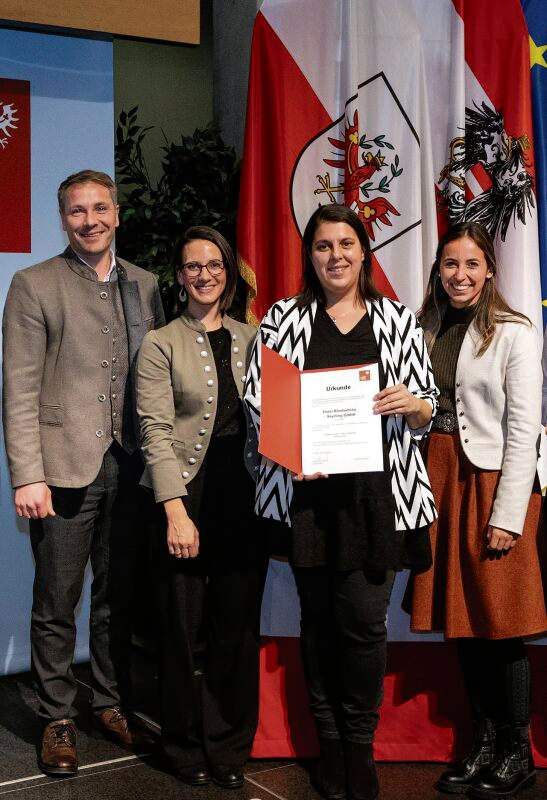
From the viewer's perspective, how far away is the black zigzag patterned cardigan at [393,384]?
2.39 metres

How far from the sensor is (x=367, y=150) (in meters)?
3.15

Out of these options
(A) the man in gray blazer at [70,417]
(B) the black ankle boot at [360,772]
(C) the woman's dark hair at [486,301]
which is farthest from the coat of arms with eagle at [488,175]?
(B) the black ankle boot at [360,772]

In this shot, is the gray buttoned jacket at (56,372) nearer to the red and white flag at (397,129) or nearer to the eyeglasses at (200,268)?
the eyeglasses at (200,268)

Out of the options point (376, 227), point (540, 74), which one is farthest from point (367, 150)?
point (540, 74)

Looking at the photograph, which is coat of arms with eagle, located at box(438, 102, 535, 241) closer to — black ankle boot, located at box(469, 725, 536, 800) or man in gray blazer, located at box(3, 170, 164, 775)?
man in gray blazer, located at box(3, 170, 164, 775)

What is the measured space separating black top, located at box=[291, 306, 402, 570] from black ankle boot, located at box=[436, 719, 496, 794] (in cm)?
71

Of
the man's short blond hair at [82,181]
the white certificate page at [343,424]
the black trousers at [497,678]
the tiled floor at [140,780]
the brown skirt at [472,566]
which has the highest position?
the man's short blond hair at [82,181]

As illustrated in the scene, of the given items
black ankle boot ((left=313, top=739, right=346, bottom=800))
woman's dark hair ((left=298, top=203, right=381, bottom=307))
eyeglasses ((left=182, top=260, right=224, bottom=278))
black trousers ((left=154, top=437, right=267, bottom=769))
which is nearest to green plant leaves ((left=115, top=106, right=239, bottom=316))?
eyeglasses ((left=182, top=260, right=224, bottom=278))

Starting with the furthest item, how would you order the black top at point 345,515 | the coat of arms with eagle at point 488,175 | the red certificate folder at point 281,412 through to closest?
the coat of arms with eagle at point 488,175
the black top at point 345,515
the red certificate folder at point 281,412

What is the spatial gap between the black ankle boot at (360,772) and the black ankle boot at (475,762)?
288mm

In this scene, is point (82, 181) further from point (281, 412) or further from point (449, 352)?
point (449, 352)

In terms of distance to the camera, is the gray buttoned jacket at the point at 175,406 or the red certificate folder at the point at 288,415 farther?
the gray buttoned jacket at the point at 175,406

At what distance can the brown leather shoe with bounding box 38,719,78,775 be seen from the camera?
108 inches

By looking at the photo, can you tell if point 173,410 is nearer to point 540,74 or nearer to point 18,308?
point 18,308
